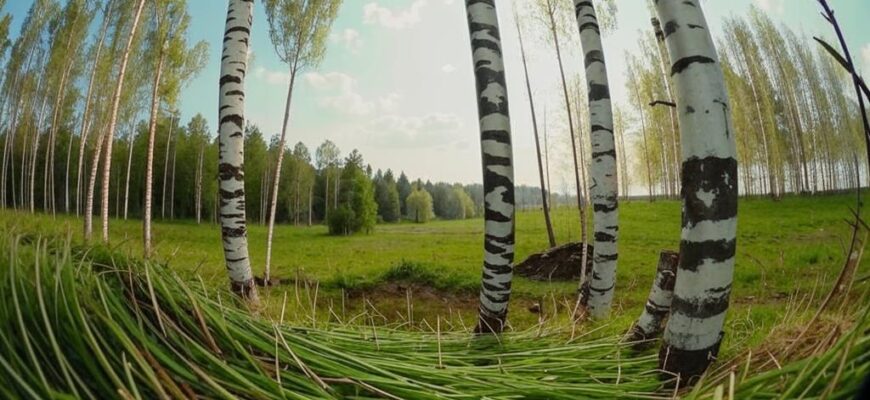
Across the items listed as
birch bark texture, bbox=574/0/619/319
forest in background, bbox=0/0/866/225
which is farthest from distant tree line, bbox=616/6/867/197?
birch bark texture, bbox=574/0/619/319

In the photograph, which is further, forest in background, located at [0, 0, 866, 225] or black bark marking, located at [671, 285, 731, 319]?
forest in background, located at [0, 0, 866, 225]

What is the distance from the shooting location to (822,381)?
1.73 ft

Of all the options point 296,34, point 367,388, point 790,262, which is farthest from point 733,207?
point 296,34

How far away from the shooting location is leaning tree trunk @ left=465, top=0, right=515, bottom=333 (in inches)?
79.6

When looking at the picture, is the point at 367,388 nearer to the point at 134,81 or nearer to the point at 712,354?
the point at 712,354

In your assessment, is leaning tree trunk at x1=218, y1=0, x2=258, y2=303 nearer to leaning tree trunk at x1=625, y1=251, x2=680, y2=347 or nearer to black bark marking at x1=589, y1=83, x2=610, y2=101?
leaning tree trunk at x1=625, y1=251, x2=680, y2=347

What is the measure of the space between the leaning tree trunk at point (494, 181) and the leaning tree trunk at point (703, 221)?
914 mm

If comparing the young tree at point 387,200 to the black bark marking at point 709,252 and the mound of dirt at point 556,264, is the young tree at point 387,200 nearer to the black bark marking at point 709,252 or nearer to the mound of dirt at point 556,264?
the mound of dirt at point 556,264

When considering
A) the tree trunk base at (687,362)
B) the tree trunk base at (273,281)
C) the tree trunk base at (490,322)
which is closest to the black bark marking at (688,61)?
the tree trunk base at (687,362)

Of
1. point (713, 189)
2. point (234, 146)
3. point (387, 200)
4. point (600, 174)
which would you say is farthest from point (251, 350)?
point (387, 200)

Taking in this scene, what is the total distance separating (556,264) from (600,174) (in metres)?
5.11

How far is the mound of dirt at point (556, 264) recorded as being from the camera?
315 inches

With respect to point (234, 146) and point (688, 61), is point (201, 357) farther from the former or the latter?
point (234, 146)

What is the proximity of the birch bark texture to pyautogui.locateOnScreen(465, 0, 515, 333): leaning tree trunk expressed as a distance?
56.4 inches
